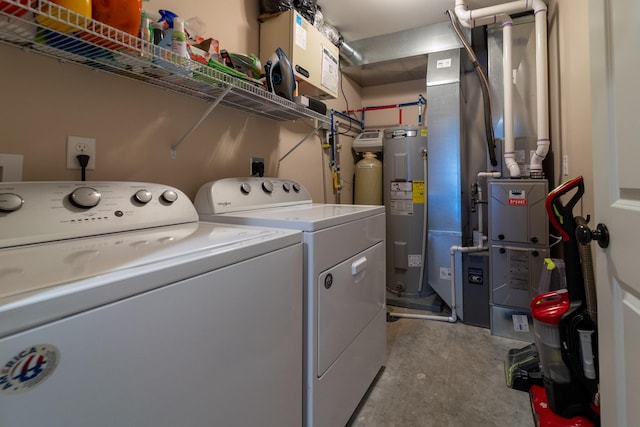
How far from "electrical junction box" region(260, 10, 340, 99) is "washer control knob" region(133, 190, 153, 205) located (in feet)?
3.84

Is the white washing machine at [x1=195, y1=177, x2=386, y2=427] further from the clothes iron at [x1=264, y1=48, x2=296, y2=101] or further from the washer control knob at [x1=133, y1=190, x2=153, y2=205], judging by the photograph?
the clothes iron at [x1=264, y1=48, x2=296, y2=101]

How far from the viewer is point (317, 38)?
6.59ft

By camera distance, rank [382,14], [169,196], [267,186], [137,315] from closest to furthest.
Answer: [137,315]
[169,196]
[267,186]
[382,14]

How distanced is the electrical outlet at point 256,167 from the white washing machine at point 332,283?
18 centimetres

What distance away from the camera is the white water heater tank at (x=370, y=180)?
3100 mm

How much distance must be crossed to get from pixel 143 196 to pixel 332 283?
78 centimetres

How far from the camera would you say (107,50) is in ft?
3.06

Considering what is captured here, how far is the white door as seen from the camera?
706mm

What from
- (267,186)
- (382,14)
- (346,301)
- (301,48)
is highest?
(382,14)

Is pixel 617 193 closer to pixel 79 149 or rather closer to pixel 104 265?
pixel 104 265

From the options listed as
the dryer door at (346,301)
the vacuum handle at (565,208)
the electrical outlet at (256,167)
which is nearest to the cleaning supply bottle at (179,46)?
the electrical outlet at (256,167)

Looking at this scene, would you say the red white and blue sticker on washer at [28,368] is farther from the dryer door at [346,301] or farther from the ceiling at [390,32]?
the ceiling at [390,32]

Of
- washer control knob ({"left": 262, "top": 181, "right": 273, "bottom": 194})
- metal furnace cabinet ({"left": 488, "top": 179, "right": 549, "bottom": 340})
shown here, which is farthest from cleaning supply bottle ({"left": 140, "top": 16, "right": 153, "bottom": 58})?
metal furnace cabinet ({"left": 488, "top": 179, "right": 549, "bottom": 340})

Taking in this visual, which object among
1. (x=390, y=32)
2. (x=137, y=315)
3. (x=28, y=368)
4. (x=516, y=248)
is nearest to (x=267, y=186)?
(x=137, y=315)
